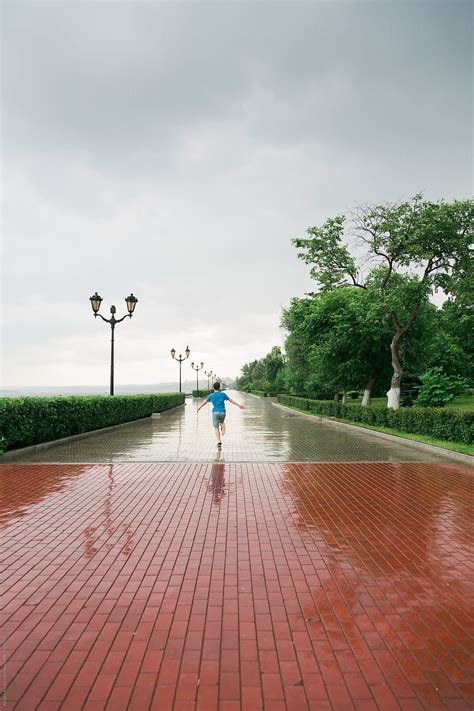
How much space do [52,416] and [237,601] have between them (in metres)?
10.4

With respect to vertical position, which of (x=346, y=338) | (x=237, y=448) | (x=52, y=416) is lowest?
(x=237, y=448)

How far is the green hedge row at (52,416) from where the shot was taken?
10625 mm

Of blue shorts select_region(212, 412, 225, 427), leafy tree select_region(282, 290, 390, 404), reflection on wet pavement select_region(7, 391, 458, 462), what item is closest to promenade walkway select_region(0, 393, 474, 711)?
reflection on wet pavement select_region(7, 391, 458, 462)

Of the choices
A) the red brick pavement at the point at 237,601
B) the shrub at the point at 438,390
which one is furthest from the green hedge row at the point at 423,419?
the shrub at the point at 438,390

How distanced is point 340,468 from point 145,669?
7192 mm

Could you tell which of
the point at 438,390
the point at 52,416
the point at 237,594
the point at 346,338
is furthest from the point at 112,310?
the point at 438,390

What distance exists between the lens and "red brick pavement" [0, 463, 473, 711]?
8.79 feet

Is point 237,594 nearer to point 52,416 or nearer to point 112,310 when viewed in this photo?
point 52,416

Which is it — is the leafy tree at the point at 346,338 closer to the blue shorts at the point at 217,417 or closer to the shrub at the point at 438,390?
the shrub at the point at 438,390

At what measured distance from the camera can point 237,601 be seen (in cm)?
372

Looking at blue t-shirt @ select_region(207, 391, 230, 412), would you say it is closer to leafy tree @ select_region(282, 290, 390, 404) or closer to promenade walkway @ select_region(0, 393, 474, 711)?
promenade walkway @ select_region(0, 393, 474, 711)

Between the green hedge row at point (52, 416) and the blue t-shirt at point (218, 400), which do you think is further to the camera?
the blue t-shirt at point (218, 400)

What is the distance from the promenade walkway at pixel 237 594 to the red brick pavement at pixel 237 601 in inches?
0.6

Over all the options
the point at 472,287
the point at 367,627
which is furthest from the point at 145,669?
the point at 472,287
